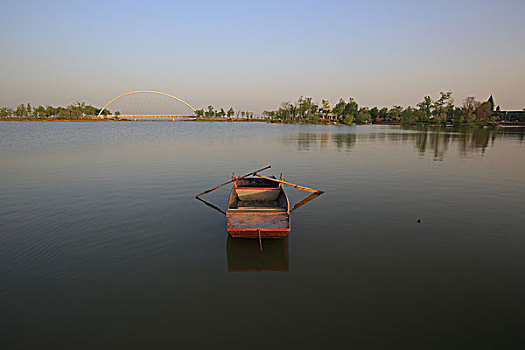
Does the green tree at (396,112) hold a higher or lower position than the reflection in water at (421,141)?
higher

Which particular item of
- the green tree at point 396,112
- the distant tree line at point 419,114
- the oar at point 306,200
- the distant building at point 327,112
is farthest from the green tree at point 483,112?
the oar at point 306,200

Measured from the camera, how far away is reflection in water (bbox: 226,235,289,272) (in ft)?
32.1

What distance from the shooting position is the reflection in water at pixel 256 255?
9797 millimetres

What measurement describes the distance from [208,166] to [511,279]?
24.8 m

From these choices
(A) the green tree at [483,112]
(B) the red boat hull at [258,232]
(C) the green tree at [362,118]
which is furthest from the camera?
(C) the green tree at [362,118]

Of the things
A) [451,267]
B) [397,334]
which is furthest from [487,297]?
[397,334]

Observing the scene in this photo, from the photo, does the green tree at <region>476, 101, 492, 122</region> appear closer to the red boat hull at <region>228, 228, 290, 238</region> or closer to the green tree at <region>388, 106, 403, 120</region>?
the green tree at <region>388, 106, 403, 120</region>

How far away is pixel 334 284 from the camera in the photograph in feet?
28.8

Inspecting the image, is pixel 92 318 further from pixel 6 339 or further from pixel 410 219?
pixel 410 219

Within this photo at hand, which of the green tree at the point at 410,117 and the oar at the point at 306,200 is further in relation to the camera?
the green tree at the point at 410,117

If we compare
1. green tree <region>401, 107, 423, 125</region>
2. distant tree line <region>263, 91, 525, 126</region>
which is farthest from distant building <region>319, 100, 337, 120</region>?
green tree <region>401, 107, 423, 125</region>

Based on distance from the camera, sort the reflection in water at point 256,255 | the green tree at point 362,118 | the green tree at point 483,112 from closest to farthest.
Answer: the reflection in water at point 256,255
the green tree at point 483,112
the green tree at point 362,118

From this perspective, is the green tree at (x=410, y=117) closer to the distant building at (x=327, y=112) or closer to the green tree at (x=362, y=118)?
the green tree at (x=362, y=118)

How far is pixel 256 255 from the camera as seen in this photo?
1059 centimetres
